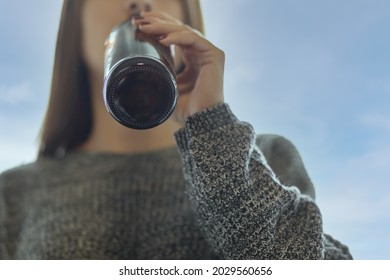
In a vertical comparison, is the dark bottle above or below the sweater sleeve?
above

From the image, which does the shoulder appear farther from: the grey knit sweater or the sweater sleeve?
the sweater sleeve

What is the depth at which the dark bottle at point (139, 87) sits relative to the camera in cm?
45

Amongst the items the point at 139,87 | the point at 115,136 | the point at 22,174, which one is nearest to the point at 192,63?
the point at 139,87

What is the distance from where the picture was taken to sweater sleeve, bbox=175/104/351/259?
0.49 meters

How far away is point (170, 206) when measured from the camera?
24.5 inches

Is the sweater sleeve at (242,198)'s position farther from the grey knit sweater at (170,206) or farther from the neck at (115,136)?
the neck at (115,136)

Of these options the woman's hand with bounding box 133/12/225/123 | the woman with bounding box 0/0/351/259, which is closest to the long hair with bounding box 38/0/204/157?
the woman with bounding box 0/0/351/259

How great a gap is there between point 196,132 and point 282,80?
17 cm

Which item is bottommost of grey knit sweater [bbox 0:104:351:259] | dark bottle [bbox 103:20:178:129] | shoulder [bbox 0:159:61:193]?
shoulder [bbox 0:159:61:193]

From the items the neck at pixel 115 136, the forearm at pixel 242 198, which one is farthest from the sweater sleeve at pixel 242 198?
the neck at pixel 115 136

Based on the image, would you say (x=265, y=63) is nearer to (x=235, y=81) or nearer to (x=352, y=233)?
(x=235, y=81)

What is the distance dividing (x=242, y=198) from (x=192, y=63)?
157 millimetres

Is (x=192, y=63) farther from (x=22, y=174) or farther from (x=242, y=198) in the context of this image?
(x=22, y=174)

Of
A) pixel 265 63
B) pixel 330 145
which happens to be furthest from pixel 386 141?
pixel 265 63
